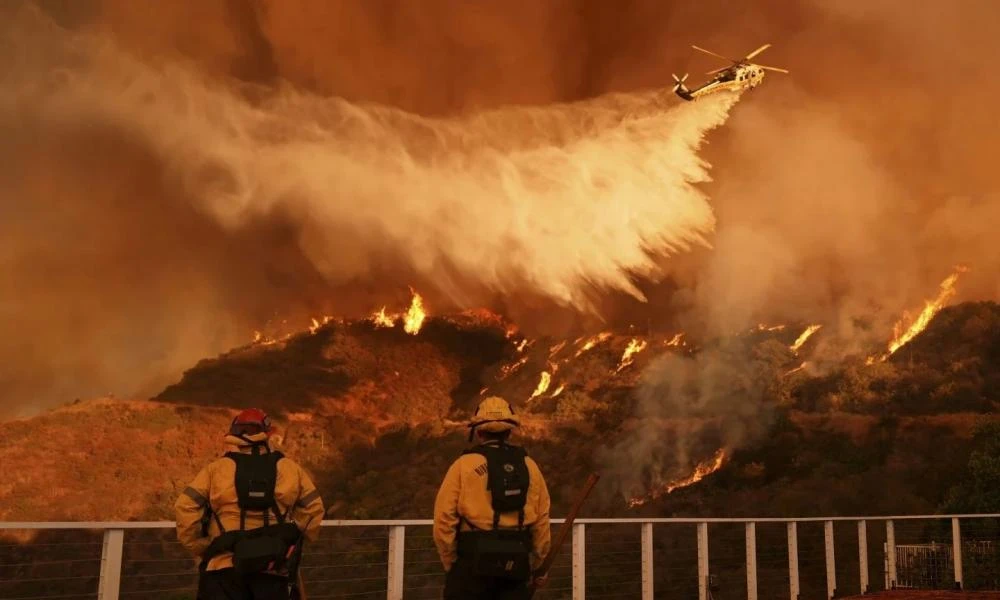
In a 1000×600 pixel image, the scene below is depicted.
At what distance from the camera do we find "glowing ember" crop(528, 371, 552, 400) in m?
64.2

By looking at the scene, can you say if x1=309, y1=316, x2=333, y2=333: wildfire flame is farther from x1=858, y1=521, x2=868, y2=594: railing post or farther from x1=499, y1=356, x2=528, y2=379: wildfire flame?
x1=858, y1=521, x2=868, y2=594: railing post

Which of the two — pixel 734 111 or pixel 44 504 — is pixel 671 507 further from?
pixel 44 504

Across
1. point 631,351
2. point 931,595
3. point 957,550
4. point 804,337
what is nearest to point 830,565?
point 931,595

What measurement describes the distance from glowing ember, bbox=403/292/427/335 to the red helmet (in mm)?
64496

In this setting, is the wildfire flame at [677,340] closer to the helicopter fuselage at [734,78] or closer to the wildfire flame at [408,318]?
the wildfire flame at [408,318]

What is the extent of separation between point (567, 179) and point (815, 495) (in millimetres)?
19520

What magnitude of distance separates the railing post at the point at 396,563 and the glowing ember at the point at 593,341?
→ 57985mm

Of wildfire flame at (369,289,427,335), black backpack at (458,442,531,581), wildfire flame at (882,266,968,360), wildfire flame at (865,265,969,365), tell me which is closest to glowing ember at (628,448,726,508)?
wildfire flame at (865,265,969,365)

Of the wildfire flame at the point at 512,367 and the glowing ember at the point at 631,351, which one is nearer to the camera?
the glowing ember at the point at 631,351

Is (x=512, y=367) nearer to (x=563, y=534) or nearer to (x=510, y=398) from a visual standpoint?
(x=510, y=398)

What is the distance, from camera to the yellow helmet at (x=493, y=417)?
4.96 metres

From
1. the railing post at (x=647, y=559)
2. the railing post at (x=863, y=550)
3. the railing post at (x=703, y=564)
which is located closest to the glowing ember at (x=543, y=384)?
the railing post at (x=863, y=550)

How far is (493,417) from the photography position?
4.97 m

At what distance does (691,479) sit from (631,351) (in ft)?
42.2
